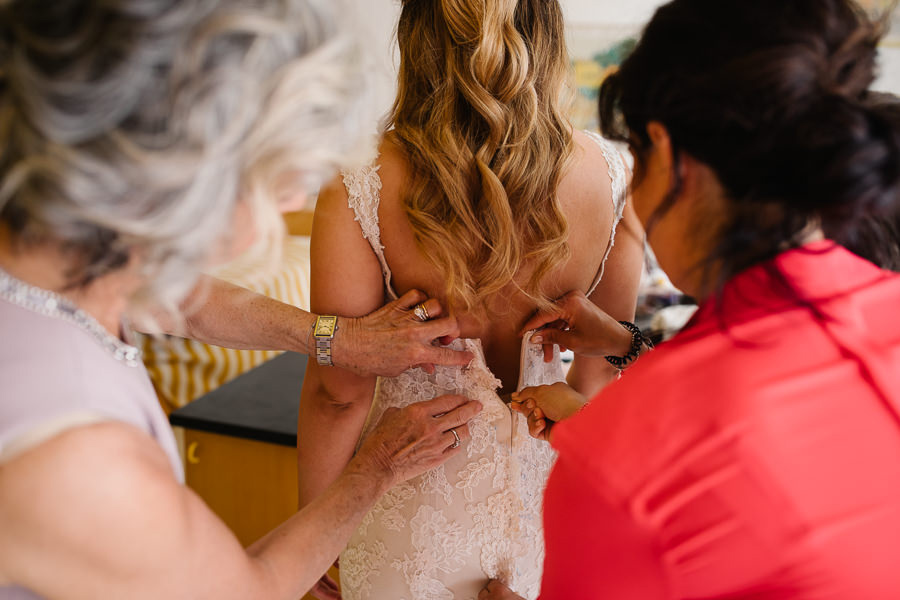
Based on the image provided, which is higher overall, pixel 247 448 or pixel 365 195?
pixel 365 195

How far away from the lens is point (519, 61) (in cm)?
112

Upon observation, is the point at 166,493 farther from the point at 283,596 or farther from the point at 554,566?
the point at 554,566

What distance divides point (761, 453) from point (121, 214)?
0.60 m

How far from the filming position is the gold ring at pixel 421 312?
1255mm

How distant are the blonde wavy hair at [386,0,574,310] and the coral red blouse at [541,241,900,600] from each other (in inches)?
21.6

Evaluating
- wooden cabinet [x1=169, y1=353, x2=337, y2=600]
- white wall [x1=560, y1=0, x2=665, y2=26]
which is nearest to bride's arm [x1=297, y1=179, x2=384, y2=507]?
wooden cabinet [x1=169, y1=353, x2=337, y2=600]

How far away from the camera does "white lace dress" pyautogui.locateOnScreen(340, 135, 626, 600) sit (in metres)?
1.34

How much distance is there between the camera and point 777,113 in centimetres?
63

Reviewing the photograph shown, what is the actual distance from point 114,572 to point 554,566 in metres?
0.44

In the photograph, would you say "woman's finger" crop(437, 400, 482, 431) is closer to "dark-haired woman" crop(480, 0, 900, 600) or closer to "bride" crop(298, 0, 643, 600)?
"bride" crop(298, 0, 643, 600)

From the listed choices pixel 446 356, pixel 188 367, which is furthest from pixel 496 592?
pixel 188 367

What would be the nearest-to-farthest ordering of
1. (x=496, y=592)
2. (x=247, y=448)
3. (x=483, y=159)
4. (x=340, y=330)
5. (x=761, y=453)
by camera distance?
1. (x=761, y=453)
2. (x=483, y=159)
3. (x=340, y=330)
4. (x=496, y=592)
5. (x=247, y=448)

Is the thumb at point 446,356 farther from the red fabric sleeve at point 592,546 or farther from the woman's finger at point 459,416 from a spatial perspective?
the red fabric sleeve at point 592,546

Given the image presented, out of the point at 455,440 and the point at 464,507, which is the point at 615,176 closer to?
the point at 455,440
